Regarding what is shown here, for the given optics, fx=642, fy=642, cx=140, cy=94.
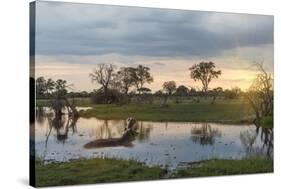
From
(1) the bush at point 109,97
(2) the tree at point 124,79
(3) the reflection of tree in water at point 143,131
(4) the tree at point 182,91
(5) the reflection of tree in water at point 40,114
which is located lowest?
(3) the reflection of tree in water at point 143,131

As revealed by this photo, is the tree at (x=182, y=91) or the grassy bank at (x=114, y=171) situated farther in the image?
the tree at (x=182, y=91)

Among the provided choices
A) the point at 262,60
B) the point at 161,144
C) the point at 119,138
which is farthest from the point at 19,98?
the point at 262,60

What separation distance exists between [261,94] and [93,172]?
2.21 metres

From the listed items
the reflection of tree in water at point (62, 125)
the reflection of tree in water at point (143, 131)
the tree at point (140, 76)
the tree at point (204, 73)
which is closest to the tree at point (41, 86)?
the reflection of tree in water at point (62, 125)

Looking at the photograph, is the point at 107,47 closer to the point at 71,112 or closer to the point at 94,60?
the point at 94,60

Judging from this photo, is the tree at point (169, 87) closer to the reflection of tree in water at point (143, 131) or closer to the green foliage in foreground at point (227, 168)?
the reflection of tree in water at point (143, 131)

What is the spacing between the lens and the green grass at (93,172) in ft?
20.5

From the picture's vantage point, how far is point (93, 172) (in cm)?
644

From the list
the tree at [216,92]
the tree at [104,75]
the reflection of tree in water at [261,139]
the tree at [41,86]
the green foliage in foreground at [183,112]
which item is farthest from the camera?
the reflection of tree in water at [261,139]

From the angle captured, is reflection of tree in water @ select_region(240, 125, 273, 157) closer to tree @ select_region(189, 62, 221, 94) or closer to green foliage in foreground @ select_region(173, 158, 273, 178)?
green foliage in foreground @ select_region(173, 158, 273, 178)

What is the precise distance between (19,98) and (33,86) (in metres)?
0.20

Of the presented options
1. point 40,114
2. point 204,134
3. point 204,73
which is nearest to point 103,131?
point 40,114

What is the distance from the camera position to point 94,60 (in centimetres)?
644

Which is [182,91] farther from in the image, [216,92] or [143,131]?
[143,131]
